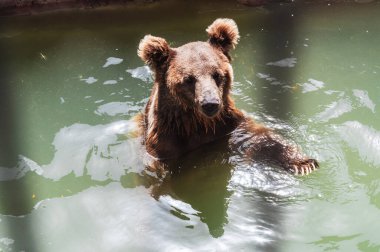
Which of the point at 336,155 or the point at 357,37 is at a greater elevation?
the point at 357,37

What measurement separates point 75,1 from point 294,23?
350 centimetres

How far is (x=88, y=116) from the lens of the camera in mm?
6609

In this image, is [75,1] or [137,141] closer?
[137,141]

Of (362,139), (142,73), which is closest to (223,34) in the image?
(362,139)

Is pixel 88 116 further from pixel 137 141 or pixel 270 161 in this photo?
pixel 270 161

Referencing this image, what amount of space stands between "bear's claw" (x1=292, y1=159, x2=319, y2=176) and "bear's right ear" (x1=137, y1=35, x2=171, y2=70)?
1.66m

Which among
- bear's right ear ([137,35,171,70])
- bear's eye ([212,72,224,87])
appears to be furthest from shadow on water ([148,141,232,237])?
bear's right ear ([137,35,171,70])

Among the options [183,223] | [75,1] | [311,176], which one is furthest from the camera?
[75,1]

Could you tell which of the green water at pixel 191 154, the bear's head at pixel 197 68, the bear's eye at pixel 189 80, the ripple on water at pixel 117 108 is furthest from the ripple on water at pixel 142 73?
the bear's eye at pixel 189 80

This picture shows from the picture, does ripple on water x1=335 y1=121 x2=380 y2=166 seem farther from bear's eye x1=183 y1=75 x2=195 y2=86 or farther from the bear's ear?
bear's eye x1=183 y1=75 x2=195 y2=86

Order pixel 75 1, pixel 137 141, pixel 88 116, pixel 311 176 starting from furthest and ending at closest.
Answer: pixel 75 1 → pixel 88 116 → pixel 137 141 → pixel 311 176

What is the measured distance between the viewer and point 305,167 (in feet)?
17.3

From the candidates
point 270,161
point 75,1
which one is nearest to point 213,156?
point 270,161

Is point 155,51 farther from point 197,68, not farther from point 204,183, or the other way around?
point 204,183
